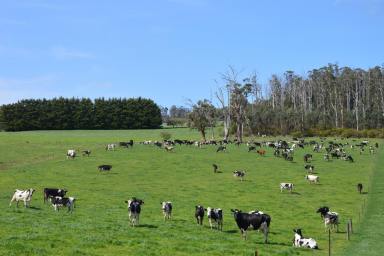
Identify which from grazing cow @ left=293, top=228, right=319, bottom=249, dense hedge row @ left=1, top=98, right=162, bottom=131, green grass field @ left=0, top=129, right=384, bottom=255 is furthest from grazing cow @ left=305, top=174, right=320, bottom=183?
dense hedge row @ left=1, top=98, right=162, bottom=131

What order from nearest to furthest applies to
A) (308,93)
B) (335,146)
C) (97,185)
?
(97,185), (335,146), (308,93)

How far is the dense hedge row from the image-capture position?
5546 inches

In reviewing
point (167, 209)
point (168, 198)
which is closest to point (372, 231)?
point (167, 209)

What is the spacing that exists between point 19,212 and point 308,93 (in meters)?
144

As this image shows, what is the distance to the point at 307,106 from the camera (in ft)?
537

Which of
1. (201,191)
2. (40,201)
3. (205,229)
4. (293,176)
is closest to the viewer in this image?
(205,229)

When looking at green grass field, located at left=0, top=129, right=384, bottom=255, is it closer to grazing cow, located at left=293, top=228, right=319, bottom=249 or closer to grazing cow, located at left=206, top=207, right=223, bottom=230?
grazing cow, located at left=293, top=228, right=319, bottom=249

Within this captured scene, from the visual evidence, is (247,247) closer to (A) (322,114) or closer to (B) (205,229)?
(B) (205,229)

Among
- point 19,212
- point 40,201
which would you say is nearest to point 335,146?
point 40,201

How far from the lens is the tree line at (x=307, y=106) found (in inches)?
4227

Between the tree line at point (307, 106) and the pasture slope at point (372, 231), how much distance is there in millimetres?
61682

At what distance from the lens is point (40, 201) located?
1371 inches

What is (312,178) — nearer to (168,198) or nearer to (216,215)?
(168,198)

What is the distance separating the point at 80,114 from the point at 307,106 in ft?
234
